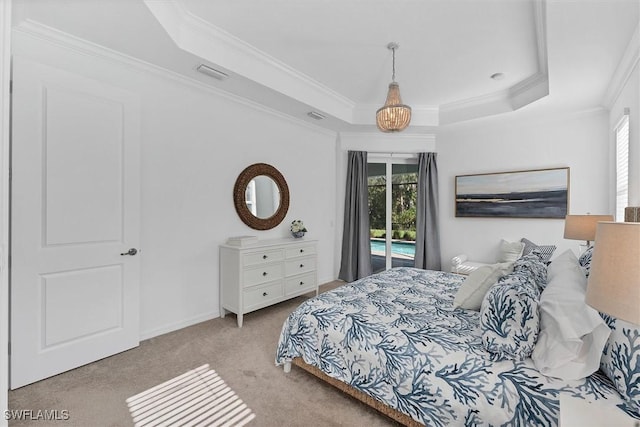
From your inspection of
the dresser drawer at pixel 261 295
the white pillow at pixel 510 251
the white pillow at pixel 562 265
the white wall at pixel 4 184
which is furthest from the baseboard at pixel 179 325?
the white pillow at pixel 510 251

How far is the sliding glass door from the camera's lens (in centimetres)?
503

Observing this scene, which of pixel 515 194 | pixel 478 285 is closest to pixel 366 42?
pixel 478 285

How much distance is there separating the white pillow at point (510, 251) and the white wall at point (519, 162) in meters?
0.18

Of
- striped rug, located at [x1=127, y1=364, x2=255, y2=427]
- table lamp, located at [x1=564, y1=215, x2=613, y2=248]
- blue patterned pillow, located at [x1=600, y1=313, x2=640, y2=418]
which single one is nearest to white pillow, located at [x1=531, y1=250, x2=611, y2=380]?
blue patterned pillow, located at [x1=600, y1=313, x2=640, y2=418]

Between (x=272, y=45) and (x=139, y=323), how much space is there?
9.49 feet

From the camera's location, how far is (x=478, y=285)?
1.99 metres

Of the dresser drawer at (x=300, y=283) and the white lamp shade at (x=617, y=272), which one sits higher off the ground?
the white lamp shade at (x=617, y=272)

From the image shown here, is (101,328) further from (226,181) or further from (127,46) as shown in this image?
(127,46)

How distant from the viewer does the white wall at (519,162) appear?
3.67 m

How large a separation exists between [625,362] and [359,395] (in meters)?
1.26

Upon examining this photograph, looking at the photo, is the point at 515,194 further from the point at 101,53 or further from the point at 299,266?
the point at 101,53

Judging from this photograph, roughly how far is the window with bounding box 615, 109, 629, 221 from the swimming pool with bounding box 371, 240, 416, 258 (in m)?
2.55

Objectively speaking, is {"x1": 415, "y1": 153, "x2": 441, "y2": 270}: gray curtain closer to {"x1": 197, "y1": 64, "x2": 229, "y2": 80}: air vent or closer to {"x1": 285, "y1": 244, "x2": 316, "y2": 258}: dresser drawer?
{"x1": 285, "y1": 244, "x2": 316, "y2": 258}: dresser drawer

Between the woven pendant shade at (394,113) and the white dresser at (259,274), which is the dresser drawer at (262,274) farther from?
the woven pendant shade at (394,113)
